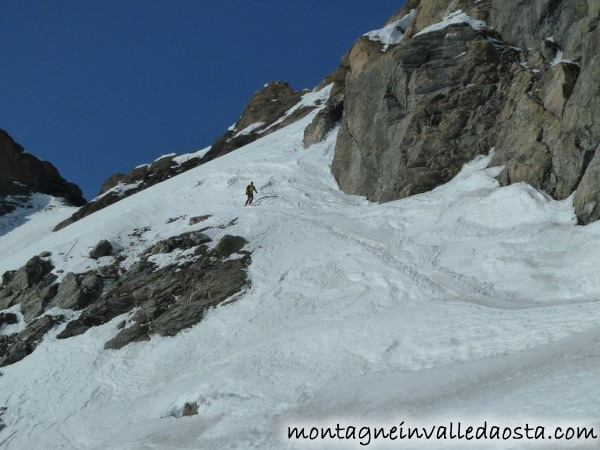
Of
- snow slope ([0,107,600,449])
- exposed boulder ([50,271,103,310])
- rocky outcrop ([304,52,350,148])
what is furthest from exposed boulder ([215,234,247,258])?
rocky outcrop ([304,52,350,148])

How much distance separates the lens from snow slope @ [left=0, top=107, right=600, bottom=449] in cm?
1262

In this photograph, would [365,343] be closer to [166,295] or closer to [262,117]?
[166,295]

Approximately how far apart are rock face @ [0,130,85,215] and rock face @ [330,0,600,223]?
155 ft

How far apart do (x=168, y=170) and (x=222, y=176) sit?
2498 centimetres

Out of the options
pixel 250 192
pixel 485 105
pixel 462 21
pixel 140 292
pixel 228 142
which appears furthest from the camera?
pixel 228 142

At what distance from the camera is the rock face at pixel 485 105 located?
22.3 metres

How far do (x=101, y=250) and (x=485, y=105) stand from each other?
63.4ft

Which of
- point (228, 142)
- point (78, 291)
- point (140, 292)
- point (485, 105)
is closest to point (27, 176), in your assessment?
point (228, 142)

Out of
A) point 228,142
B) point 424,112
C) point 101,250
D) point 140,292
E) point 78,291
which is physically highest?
point 228,142

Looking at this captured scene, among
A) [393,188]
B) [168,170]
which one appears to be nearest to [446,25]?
[393,188]

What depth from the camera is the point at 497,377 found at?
1254 centimetres

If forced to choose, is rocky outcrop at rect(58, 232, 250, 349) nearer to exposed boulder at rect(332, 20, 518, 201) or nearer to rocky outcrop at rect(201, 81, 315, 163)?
exposed boulder at rect(332, 20, 518, 201)

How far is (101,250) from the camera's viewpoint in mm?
29094

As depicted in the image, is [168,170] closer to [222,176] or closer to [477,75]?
[222,176]
